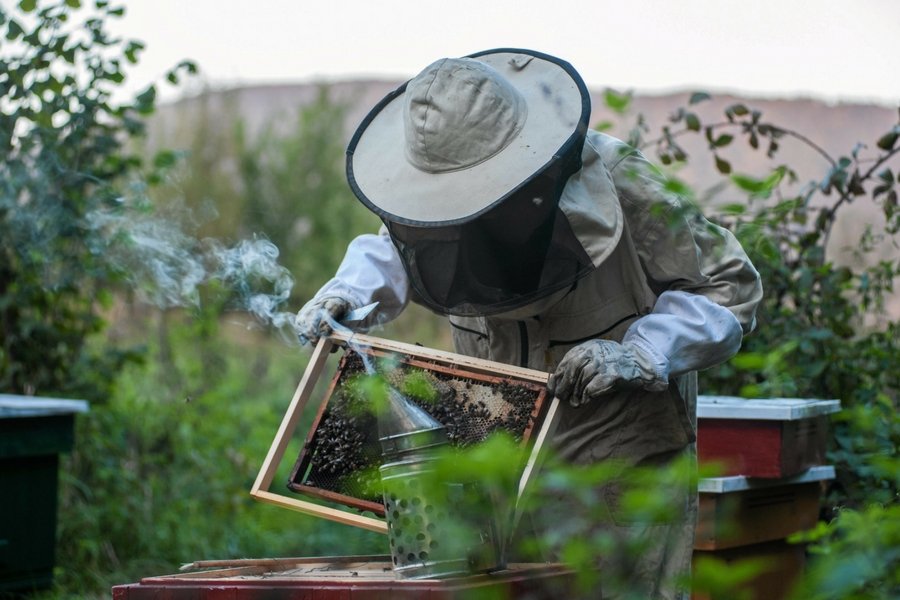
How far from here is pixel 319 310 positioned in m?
2.56

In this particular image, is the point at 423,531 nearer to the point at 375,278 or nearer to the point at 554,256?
the point at 554,256

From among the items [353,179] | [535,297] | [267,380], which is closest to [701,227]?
[535,297]

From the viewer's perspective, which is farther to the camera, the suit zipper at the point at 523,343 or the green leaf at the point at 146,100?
the green leaf at the point at 146,100

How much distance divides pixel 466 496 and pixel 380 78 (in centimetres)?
1495

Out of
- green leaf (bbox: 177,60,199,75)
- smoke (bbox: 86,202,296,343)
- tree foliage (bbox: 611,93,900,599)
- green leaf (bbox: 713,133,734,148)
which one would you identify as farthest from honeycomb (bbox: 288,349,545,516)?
green leaf (bbox: 177,60,199,75)

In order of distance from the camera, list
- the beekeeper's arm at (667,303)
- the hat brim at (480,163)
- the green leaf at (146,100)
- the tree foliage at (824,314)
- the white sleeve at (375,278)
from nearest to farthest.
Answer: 1. the hat brim at (480,163)
2. the beekeeper's arm at (667,303)
3. the white sleeve at (375,278)
4. the tree foliage at (824,314)
5. the green leaf at (146,100)

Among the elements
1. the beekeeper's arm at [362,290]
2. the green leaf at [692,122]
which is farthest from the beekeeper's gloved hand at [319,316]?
the green leaf at [692,122]

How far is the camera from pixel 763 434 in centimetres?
331

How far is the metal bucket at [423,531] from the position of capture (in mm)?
1780

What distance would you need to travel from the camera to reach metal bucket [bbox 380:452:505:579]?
1.78 meters

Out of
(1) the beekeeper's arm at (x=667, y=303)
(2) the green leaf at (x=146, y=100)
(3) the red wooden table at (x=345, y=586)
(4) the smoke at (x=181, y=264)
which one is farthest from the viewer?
(2) the green leaf at (x=146, y=100)

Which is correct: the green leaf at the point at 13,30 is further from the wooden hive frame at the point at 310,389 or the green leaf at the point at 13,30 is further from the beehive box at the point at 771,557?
the beehive box at the point at 771,557

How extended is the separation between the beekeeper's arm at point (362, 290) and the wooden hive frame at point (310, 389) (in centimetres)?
7

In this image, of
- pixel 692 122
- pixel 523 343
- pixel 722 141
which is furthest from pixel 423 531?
pixel 692 122
